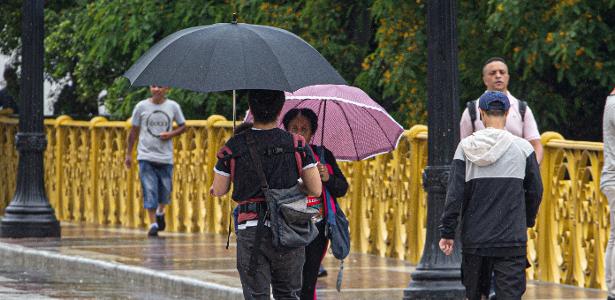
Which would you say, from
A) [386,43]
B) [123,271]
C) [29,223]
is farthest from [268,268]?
[386,43]

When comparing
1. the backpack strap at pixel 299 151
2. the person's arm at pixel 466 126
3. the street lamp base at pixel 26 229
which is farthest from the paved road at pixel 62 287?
the backpack strap at pixel 299 151

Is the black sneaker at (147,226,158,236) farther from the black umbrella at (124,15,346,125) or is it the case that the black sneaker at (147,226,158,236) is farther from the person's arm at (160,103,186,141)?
the black umbrella at (124,15,346,125)

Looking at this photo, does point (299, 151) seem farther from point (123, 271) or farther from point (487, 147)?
point (123, 271)

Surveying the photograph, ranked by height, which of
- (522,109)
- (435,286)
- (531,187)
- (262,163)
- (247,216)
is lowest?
(435,286)

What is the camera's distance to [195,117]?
22.3 m

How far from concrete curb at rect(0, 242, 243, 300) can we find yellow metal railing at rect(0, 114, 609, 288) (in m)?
2.52

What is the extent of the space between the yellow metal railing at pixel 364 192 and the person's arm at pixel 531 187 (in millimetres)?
3482

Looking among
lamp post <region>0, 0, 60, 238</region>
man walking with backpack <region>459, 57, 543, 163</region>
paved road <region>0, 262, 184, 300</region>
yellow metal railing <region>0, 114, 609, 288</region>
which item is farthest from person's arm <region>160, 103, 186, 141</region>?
man walking with backpack <region>459, 57, 543, 163</region>

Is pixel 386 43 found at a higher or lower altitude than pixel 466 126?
higher

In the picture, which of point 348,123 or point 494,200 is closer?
point 494,200

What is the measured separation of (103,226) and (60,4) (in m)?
8.15

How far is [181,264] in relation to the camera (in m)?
13.7

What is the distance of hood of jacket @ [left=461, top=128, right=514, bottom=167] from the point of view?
26.7 feet

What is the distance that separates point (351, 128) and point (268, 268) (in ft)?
6.47
